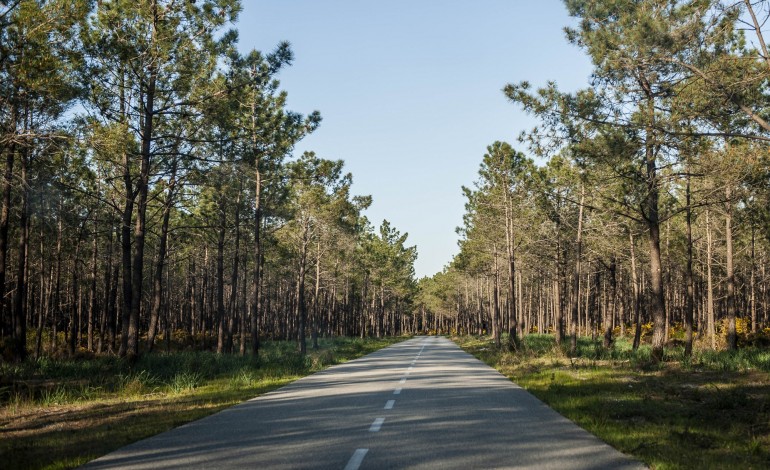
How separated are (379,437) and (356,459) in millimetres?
1498

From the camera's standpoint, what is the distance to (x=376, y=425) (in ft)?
30.5

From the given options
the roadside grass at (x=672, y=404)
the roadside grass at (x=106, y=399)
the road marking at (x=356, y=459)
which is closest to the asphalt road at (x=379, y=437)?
the road marking at (x=356, y=459)

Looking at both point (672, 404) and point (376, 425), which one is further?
point (672, 404)

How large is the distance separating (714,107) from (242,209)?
85.2 ft

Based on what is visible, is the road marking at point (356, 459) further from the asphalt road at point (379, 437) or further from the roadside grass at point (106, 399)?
the roadside grass at point (106, 399)

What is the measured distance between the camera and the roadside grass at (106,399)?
8.37 metres

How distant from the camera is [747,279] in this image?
62.6m

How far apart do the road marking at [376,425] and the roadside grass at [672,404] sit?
310 centimetres

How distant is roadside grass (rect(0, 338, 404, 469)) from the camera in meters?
8.37

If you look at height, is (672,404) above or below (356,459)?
below

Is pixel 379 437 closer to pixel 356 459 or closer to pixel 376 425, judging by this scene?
pixel 376 425

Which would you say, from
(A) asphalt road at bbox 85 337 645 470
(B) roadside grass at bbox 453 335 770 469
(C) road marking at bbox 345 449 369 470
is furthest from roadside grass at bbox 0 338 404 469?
(B) roadside grass at bbox 453 335 770 469

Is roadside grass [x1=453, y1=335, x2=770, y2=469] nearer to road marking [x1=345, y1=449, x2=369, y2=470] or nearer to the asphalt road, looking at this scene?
the asphalt road

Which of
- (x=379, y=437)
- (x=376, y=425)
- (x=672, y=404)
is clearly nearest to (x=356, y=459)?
(x=379, y=437)
